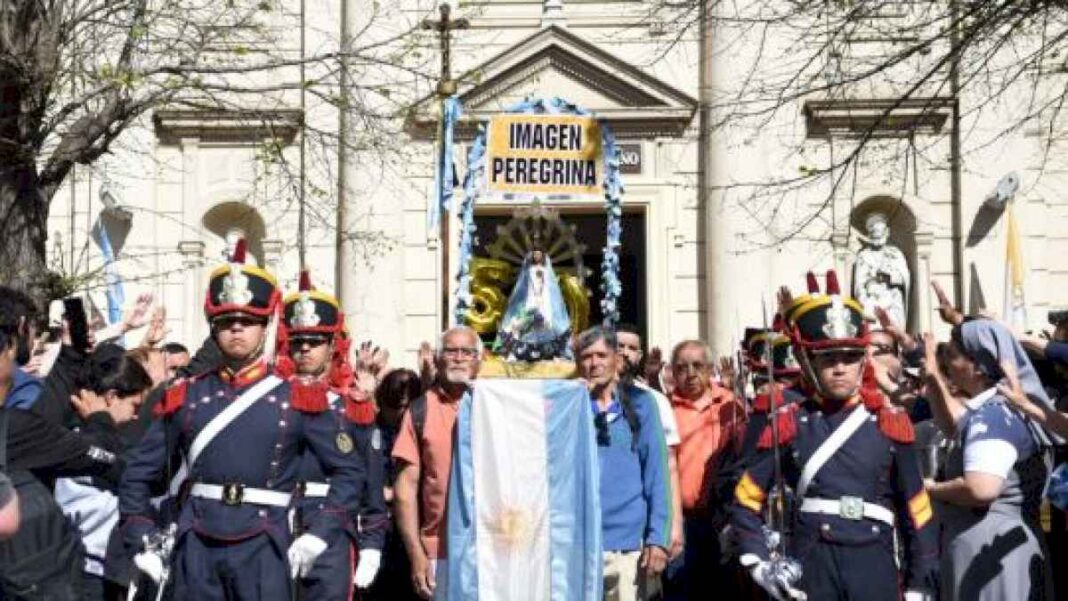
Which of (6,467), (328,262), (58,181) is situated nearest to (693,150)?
(328,262)

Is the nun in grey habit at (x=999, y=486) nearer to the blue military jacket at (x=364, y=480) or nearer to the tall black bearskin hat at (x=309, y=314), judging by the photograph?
the blue military jacket at (x=364, y=480)

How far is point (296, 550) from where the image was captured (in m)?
7.73

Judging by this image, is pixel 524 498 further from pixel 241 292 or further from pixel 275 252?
pixel 275 252

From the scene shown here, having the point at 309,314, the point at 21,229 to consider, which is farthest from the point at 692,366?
the point at 21,229

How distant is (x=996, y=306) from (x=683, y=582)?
407 inches

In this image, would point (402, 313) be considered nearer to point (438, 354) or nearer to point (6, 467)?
point (438, 354)

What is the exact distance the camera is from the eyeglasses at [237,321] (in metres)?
7.89

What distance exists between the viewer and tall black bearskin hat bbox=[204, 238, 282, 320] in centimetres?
783

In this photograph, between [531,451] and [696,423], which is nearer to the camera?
[531,451]

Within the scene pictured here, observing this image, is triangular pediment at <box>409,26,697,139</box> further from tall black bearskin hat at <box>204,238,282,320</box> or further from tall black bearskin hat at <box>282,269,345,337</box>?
tall black bearskin hat at <box>204,238,282,320</box>

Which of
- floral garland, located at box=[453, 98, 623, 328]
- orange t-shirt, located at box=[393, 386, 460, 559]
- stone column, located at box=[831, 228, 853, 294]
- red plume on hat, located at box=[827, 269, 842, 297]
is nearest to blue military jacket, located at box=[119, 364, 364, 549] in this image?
orange t-shirt, located at box=[393, 386, 460, 559]

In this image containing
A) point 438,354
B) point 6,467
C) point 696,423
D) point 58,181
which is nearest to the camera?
point 6,467

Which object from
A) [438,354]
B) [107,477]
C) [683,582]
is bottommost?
[683,582]

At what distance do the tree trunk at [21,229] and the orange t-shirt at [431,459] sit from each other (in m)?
4.75
